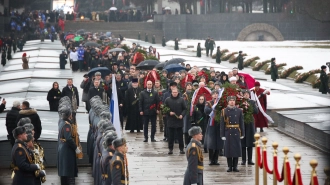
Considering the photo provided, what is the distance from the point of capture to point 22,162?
12.2 metres

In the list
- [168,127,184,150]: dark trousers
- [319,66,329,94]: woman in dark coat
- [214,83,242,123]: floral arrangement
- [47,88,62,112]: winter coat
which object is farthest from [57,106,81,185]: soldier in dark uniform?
[319,66,329,94]: woman in dark coat

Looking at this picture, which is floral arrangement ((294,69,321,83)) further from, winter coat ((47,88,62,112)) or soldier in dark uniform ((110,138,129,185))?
soldier in dark uniform ((110,138,129,185))

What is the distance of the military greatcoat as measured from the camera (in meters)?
16.2

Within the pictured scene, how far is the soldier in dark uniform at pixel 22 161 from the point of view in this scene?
1218cm

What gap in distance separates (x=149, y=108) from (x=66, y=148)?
6124mm

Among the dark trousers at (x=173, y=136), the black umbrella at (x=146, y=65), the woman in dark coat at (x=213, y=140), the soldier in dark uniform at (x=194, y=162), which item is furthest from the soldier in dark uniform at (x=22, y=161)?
the black umbrella at (x=146, y=65)

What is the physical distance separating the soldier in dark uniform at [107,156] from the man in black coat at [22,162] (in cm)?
102

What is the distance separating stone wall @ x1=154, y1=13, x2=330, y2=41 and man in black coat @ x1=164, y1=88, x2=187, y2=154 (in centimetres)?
6024

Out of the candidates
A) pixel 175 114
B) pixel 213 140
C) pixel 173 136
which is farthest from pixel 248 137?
pixel 173 136

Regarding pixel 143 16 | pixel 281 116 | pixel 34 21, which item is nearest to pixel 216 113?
pixel 281 116

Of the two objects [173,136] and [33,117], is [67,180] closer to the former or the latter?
[33,117]

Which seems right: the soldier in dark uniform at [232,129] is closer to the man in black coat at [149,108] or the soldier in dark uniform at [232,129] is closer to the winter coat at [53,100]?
the man in black coat at [149,108]

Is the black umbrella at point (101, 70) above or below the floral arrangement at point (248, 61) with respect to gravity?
above

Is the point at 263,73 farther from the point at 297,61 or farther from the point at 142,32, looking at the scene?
the point at 142,32
